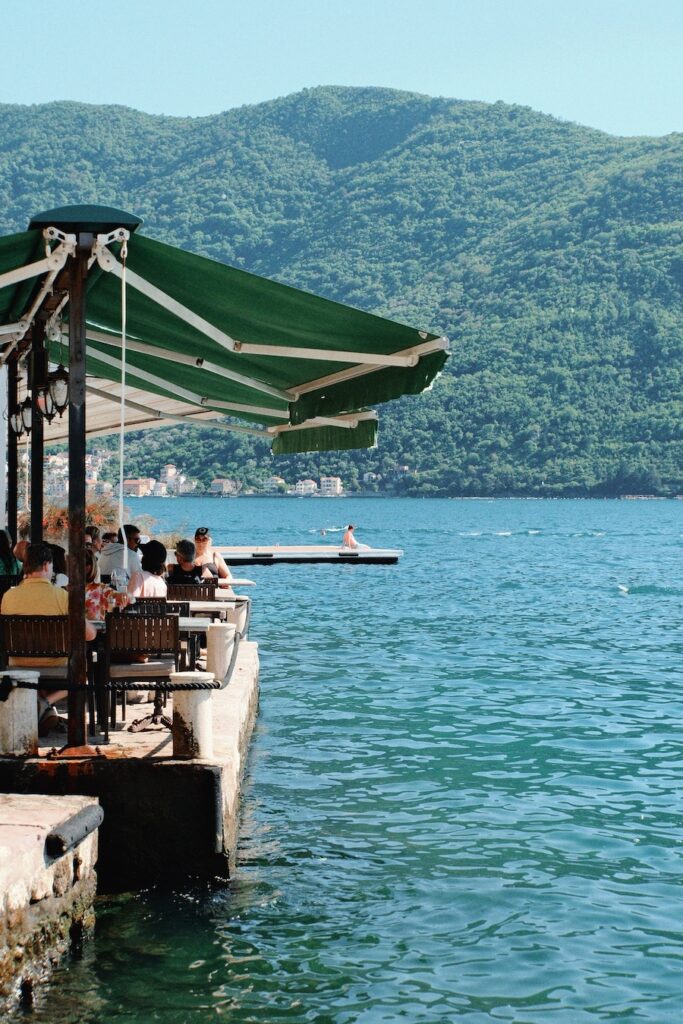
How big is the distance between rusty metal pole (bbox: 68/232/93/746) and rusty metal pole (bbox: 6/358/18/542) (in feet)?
15.1

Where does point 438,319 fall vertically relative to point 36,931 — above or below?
above

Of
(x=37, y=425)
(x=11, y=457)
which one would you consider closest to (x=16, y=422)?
(x=11, y=457)

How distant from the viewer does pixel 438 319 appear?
157125mm

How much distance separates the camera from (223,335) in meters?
7.26

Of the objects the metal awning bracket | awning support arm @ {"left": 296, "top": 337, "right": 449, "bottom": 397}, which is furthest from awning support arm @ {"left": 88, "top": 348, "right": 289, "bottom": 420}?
the metal awning bracket

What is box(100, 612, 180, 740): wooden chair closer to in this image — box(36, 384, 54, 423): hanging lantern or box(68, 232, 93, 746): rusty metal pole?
box(68, 232, 93, 746): rusty metal pole

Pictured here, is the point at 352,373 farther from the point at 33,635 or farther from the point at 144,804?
the point at 144,804

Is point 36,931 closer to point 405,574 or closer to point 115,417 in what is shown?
point 115,417

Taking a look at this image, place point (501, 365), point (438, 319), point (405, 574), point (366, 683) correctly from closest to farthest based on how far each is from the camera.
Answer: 1. point (366, 683)
2. point (405, 574)
3. point (501, 365)
4. point (438, 319)

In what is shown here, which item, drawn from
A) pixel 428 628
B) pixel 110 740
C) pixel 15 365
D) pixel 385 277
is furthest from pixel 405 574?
pixel 385 277

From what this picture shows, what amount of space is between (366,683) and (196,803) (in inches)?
331

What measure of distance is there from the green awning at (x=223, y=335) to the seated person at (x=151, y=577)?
1.24m

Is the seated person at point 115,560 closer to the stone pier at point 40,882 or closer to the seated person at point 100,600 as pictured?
the seated person at point 100,600

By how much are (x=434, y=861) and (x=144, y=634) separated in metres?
2.17
